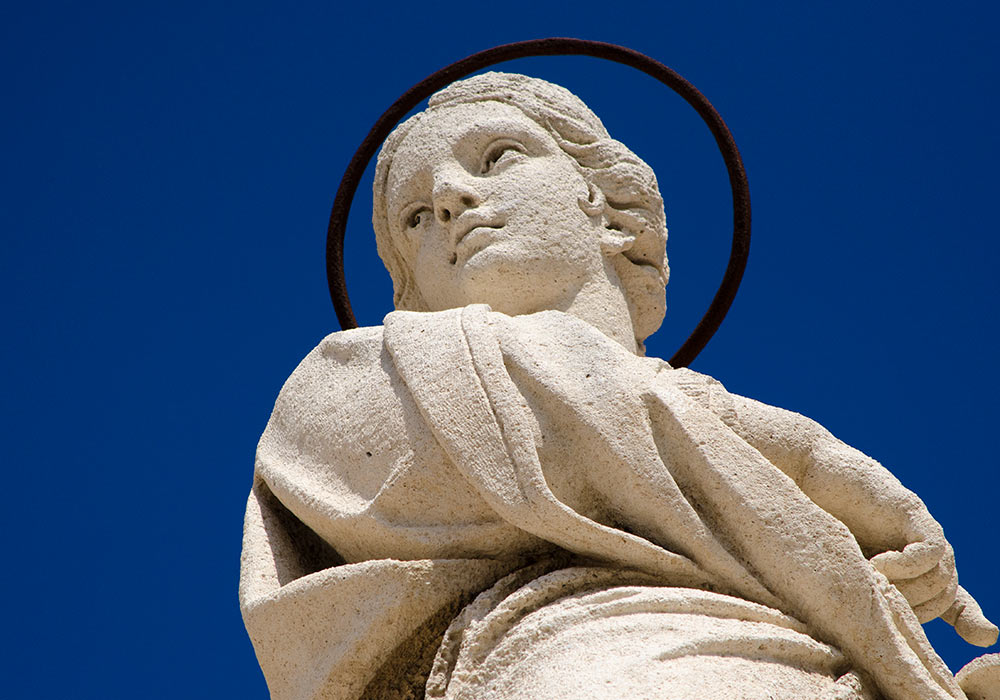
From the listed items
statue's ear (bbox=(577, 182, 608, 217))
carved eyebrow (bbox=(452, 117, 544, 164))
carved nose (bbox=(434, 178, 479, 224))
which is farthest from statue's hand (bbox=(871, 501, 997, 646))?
carved eyebrow (bbox=(452, 117, 544, 164))

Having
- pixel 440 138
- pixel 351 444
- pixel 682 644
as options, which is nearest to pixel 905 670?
pixel 682 644

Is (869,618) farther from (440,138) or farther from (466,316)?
(440,138)

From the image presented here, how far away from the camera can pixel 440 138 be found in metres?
5.35

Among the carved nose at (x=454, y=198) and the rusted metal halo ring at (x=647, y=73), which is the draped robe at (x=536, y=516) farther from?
the rusted metal halo ring at (x=647, y=73)

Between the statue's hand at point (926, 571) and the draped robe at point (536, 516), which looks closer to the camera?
the draped robe at point (536, 516)

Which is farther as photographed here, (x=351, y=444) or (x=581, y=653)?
(x=351, y=444)

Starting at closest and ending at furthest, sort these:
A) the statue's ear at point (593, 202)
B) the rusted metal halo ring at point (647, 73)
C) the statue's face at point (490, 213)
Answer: the statue's face at point (490, 213)
the statue's ear at point (593, 202)
the rusted metal halo ring at point (647, 73)

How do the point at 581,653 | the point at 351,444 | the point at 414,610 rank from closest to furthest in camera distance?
the point at 581,653, the point at 414,610, the point at 351,444

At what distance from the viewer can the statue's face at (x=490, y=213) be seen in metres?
5.04

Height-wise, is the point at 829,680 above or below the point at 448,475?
below

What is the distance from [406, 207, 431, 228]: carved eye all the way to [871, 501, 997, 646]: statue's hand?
2032mm

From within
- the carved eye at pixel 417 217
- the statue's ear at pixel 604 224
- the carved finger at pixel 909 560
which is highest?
the statue's ear at pixel 604 224

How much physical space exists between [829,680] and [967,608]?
0.90 m

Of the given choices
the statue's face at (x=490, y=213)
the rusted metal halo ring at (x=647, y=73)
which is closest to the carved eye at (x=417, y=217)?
the statue's face at (x=490, y=213)
